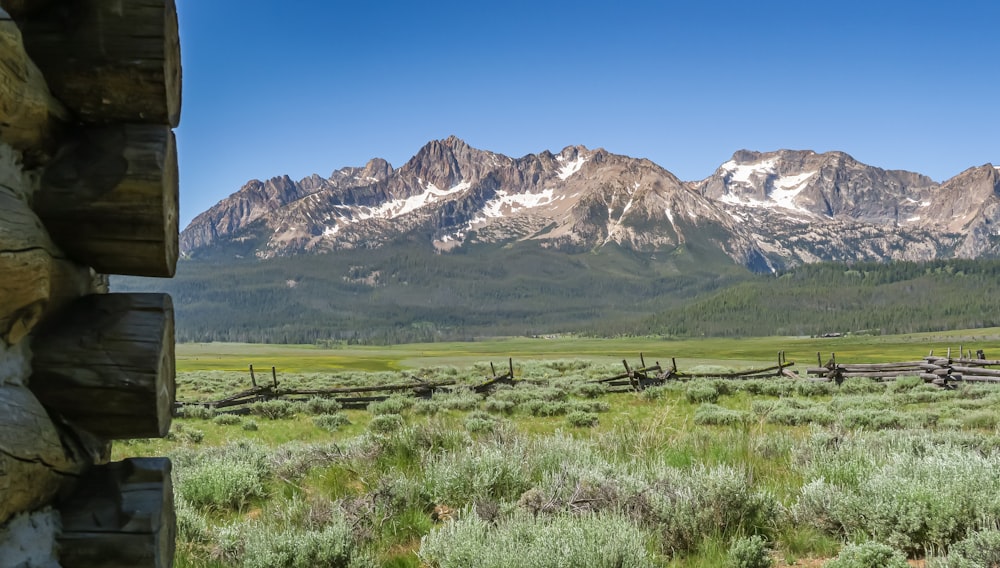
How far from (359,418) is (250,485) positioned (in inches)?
574

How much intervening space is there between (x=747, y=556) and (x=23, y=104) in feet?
16.1

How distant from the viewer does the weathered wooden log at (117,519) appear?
93.1 inches

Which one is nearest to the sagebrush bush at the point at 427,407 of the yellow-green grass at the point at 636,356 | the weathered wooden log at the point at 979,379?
the weathered wooden log at the point at 979,379

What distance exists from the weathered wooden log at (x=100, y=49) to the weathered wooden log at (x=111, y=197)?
6.7 inches

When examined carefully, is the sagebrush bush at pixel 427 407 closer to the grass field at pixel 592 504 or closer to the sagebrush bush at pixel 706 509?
the grass field at pixel 592 504

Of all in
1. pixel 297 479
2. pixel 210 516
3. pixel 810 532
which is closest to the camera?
pixel 810 532

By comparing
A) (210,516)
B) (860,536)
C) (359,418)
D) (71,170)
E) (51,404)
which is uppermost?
(71,170)

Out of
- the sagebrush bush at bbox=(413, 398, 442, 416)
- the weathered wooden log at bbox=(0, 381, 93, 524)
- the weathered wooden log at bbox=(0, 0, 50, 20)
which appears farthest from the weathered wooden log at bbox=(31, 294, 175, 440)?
the sagebrush bush at bbox=(413, 398, 442, 416)

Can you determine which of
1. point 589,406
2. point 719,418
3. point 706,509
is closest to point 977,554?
point 706,509

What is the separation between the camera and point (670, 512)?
4.74m

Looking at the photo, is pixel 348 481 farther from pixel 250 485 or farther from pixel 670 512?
pixel 670 512

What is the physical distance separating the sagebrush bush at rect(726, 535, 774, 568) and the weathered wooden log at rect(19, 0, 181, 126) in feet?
15.0

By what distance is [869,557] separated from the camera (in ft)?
12.2

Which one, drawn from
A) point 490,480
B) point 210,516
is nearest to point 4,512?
point 490,480
